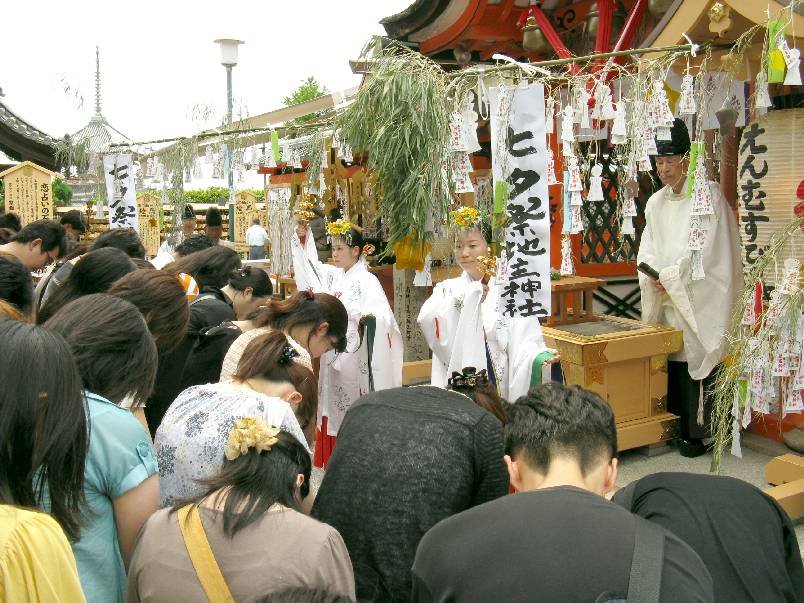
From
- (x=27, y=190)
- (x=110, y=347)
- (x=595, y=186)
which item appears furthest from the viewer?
(x=27, y=190)

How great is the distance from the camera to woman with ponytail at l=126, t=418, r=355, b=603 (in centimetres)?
197

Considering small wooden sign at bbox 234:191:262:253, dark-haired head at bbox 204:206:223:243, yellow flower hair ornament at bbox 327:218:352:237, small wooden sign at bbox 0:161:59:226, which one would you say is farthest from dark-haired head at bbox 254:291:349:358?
small wooden sign at bbox 234:191:262:253

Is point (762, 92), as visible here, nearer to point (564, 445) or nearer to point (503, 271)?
point (503, 271)

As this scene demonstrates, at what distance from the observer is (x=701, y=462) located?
6168 millimetres

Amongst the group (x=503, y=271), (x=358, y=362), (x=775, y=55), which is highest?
(x=775, y=55)

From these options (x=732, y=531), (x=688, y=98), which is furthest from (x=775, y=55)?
(x=732, y=531)

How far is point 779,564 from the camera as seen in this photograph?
201 centimetres

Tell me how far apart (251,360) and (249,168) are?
801cm

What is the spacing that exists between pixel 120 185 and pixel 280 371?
836 centimetres

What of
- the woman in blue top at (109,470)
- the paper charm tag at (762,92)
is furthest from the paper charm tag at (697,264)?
the woman in blue top at (109,470)

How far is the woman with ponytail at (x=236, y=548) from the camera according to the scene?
197 centimetres

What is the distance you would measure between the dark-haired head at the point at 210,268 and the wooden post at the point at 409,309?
8.80 feet

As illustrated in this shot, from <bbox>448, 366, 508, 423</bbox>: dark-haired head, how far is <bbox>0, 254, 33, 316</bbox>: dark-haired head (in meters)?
2.17

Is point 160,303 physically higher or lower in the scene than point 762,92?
lower
